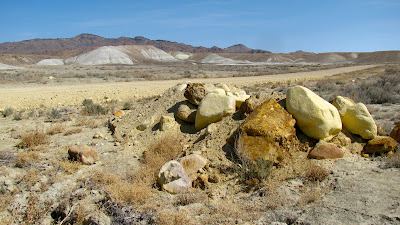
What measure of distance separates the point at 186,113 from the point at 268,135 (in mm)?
2455

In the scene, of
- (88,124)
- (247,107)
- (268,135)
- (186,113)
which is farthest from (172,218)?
(88,124)

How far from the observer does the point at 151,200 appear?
4.07 metres

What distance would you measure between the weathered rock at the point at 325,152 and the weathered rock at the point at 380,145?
63 cm

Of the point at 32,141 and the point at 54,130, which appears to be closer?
the point at 32,141

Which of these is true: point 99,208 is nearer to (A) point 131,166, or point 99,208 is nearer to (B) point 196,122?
(A) point 131,166

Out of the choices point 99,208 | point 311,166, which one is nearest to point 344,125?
point 311,166

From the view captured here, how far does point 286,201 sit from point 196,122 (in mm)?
3033

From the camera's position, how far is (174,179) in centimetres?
438

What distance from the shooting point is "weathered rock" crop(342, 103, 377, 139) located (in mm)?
5426

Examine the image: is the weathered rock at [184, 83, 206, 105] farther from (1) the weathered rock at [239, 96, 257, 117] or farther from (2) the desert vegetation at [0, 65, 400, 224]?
(1) the weathered rock at [239, 96, 257, 117]

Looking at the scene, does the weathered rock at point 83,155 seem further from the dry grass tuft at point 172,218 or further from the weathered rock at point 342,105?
the weathered rock at point 342,105

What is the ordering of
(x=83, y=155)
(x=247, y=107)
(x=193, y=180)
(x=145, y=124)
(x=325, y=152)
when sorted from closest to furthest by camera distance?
(x=193, y=180), (x=325, y=152), (x=83, y=155), (x=247, y=107), (x=145, y=124)

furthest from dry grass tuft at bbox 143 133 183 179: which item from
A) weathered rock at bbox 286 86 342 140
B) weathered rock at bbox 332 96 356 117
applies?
weathered rock at bbox 332 96 356 117

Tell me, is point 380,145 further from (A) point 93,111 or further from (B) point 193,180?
(A) point 93,111
